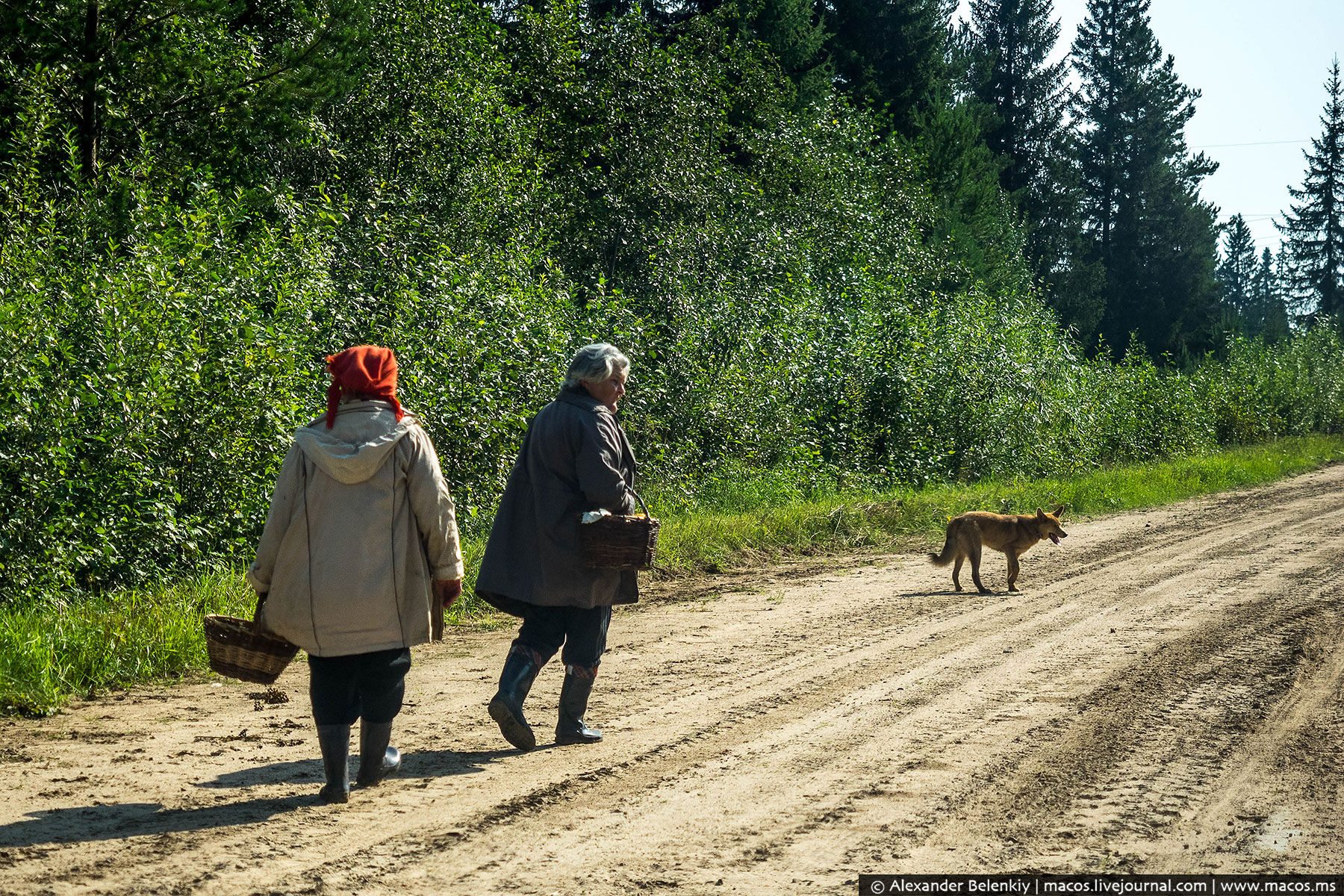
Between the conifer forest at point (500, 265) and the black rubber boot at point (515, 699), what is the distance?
4582 mm

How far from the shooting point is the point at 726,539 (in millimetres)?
13297

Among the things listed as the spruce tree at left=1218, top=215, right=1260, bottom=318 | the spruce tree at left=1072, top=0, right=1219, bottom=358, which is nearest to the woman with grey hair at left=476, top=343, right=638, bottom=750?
the spruce tree at left=1072, top=0, right=1219, bottom=358

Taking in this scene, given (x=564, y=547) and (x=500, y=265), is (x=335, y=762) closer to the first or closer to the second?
(x=564, y=547)

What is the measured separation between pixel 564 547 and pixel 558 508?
8.3 inches

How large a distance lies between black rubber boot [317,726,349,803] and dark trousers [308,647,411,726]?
44 mm

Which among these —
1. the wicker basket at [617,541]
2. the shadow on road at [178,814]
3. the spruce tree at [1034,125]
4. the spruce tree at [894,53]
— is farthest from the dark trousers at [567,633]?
the spruce tree at [1034,125]

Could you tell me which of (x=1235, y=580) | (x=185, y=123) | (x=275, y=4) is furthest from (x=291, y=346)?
(x=1235, y=580)

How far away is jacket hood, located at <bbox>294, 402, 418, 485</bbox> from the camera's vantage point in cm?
484

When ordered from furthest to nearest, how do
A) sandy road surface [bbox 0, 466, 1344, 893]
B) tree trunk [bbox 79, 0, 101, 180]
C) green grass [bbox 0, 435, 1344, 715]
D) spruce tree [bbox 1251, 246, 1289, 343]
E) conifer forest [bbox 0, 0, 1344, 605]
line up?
1. spruce tree [bbox 1251, 246, 1289, 343]
2. tree trunk [bbox 79, 0, 101, 180]
3. conifer forest [bbox 0, 0, 1344, 605]
4. green grass [bbox 0, 435, 1344, 715]
5. sandy road surface [bbox 0, 466, 1344, 893]

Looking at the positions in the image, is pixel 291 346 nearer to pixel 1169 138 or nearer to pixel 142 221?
pixel 142 221

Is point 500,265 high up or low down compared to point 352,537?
up

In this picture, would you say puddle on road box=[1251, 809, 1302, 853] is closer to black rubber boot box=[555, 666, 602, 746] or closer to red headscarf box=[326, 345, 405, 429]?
black rubber boot box=[555, 666, 602, 746]

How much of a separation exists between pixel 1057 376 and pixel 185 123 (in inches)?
759

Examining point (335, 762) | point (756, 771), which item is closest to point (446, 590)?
point (335, 762)
